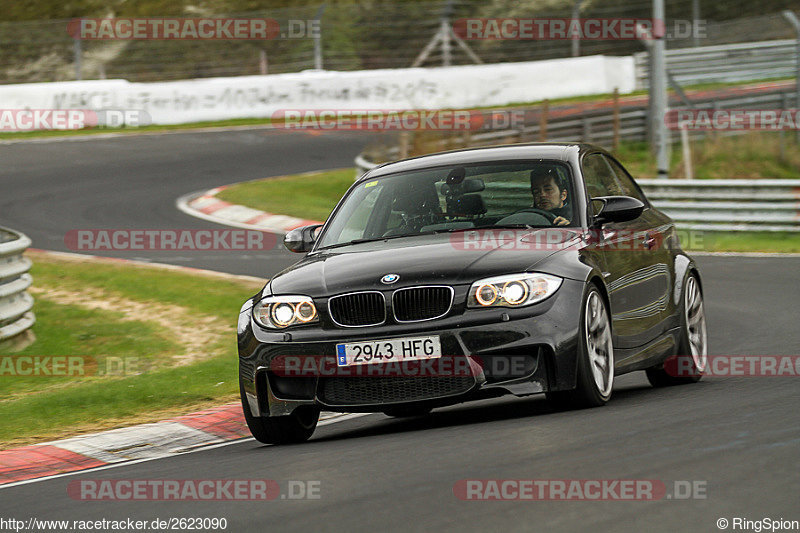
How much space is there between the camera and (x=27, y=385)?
1124 cm

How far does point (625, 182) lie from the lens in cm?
931

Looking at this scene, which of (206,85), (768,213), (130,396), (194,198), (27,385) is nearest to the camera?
(130,396)

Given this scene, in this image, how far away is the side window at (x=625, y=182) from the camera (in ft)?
30.2

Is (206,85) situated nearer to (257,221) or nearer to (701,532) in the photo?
(257,221)

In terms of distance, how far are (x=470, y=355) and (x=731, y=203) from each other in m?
13.5

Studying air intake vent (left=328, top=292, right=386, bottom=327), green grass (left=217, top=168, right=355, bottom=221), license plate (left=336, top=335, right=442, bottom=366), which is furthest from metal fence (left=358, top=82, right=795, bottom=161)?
license plate (left=336, top=335, right=442, bottom=366)

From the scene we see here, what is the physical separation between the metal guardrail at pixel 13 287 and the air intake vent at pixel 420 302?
594cm

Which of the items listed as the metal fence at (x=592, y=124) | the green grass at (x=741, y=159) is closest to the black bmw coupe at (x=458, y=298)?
the metal fence at (x=592, y=124)

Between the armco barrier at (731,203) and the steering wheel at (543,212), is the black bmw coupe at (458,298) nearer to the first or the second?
the steering wheel at (543,212)

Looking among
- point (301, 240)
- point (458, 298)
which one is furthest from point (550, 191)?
point (301, 240)

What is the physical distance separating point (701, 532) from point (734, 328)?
7.65 metres

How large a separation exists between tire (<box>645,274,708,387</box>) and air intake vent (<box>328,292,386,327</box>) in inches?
98.7

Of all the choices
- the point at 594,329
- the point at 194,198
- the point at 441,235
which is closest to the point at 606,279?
the point at 594,329

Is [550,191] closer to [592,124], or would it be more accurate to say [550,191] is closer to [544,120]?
[544,120]
